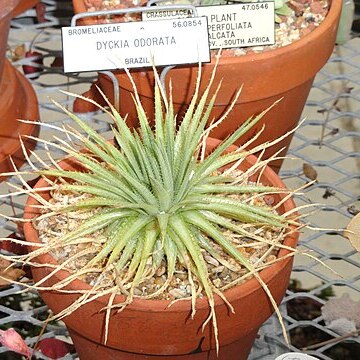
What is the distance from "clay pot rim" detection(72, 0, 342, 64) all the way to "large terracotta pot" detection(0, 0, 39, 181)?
197 millimetres

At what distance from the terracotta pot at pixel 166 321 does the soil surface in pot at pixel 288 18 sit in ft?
1.16

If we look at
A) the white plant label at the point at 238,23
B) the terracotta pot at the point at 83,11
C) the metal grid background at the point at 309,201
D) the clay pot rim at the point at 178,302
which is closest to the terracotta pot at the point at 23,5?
the metal grid background at the point at 309,201

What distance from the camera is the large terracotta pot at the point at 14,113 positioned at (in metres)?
1.23

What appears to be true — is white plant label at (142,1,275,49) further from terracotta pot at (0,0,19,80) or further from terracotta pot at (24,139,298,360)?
terracotta pot at (24,139,298,360)

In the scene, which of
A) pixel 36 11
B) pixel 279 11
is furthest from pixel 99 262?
pixel 36 11

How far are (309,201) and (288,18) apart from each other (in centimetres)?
27

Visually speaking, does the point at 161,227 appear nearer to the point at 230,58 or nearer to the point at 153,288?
the point at 153,288

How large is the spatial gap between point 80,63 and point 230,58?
0.21 metres

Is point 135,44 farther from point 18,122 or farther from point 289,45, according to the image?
point 18,122

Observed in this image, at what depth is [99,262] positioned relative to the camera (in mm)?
841

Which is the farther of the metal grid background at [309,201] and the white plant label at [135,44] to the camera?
the metal grid background at [309,201]

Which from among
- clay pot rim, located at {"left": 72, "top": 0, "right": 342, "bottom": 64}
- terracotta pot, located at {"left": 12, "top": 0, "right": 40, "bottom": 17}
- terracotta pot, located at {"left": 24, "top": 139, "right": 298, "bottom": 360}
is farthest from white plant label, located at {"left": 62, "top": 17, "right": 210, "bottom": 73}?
terracotta pot, located at {"left": 12, "top": 0, "right": 40, "bottom": 17}

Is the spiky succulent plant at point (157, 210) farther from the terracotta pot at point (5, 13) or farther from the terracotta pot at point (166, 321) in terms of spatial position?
the terracotta pot at point (5, 13)

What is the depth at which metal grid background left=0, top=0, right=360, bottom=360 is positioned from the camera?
1.06 metres
